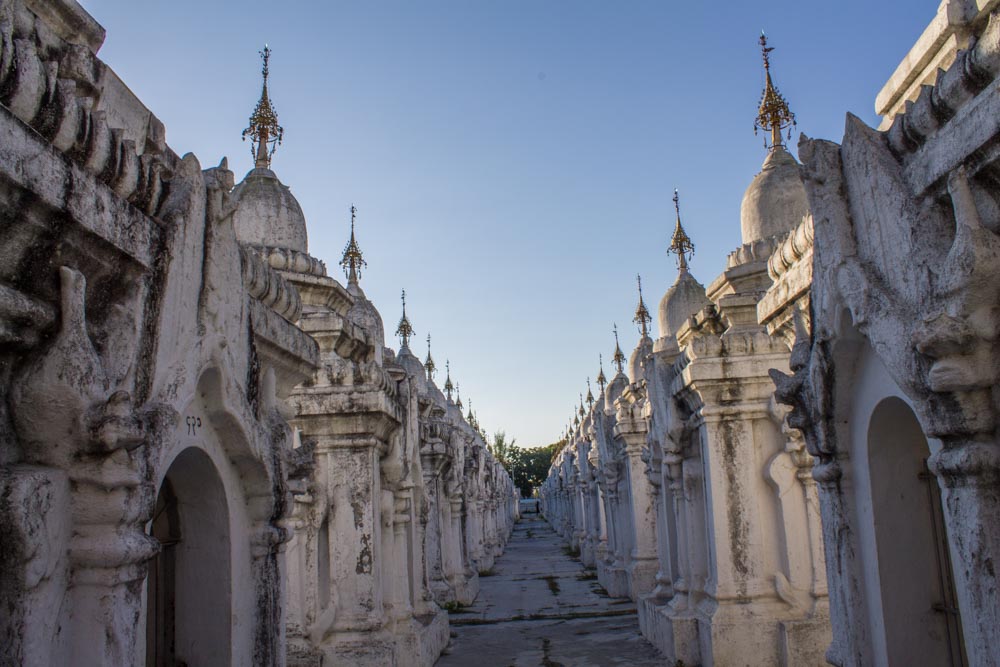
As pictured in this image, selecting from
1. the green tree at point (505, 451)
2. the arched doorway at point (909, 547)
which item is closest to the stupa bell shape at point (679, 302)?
the arched doorway at point (909, 547)

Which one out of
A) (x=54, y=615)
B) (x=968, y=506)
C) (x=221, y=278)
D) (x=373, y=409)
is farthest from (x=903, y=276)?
(x=373, y=409)

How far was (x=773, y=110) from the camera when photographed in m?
10.3

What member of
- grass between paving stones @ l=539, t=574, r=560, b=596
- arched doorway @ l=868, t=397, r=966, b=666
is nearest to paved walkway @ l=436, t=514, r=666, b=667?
grass between paving stones @ l=539, t=574, r=560, b=596

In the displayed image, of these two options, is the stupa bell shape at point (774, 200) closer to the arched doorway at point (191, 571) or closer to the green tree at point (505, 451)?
the arched doorway at point (191, 571)

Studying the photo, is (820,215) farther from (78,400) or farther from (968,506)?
(78,400)

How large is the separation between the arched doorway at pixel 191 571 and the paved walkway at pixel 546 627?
22.4ft

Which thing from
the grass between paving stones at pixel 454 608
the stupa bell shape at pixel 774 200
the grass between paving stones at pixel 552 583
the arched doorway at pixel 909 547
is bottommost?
the grass between paving stones at pixel 552 583

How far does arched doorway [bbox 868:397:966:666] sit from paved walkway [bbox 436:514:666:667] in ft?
20.2

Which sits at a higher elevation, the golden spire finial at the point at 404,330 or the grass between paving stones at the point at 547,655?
the golden spire finial at the point at 404,330

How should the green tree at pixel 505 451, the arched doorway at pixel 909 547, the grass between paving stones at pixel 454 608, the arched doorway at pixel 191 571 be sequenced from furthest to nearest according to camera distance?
the green tree at pixel 505 451 → the grass between paving stones at pixel 454 608 → the arched doorway at pixel 191 571 → the arched doorway at pixel 909 547

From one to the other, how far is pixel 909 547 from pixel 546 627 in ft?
32.4

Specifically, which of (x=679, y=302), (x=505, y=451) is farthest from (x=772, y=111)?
(x=505, y=451)

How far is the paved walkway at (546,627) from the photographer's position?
11031 millimetres

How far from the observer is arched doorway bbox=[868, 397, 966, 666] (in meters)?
4.46
